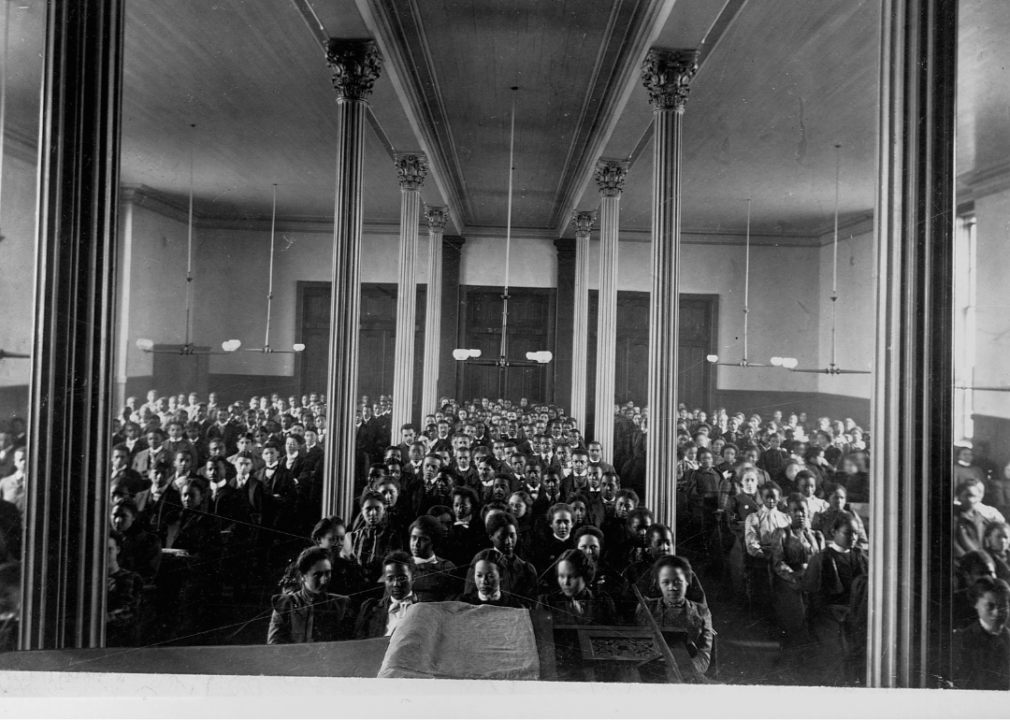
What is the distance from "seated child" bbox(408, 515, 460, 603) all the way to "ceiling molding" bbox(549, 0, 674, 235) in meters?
1.18

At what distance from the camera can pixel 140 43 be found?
1932 mm

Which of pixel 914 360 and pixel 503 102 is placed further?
pixel 503 102

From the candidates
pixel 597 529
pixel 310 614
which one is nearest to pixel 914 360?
pixel 597 529

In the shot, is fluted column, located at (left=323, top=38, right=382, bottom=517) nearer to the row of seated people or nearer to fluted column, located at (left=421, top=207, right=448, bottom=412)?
fluted column, located at (left=421, top=207, right=448, bottom=412)

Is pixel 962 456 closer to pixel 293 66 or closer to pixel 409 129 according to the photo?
pixel 409 129

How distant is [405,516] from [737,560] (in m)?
1.19

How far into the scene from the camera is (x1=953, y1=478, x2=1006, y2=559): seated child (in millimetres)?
1854

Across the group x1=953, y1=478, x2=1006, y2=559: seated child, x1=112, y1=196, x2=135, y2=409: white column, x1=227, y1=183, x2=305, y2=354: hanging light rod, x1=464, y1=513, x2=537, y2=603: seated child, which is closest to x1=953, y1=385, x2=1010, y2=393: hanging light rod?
x1=953, y1=478, x2=1006, y2=559: seated child

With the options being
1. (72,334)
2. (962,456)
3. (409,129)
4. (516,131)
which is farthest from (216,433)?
(962,456)

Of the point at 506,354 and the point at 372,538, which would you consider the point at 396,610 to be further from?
the point at 506,354

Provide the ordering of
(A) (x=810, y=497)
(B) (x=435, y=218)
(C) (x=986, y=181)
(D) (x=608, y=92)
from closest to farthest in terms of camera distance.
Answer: (C) (x=986, y=181), (A) (x=810, y=497), (B) (x=435, y=218), (D) (x=608, y=92)

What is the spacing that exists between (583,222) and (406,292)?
2.31 feet

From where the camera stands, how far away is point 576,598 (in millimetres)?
1896

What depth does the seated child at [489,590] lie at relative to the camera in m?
1.90
